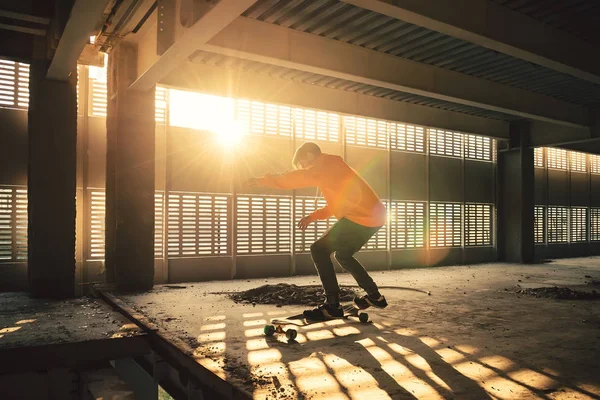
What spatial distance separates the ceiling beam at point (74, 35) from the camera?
488cm

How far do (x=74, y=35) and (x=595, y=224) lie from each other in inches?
815

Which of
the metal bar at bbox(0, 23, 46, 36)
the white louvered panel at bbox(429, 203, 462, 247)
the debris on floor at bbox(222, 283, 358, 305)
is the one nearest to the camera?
the metal bar at bbox(0, 23, 46, 36)

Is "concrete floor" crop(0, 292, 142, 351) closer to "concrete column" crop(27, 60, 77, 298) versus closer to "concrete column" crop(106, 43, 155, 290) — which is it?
"concrete column" crop(27, 60, 77, 298)

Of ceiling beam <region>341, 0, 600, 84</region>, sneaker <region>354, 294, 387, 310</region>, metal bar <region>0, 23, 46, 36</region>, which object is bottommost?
sneaker <region>354, 294, 387, 310</region>

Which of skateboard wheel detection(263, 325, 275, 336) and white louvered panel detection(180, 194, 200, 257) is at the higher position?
white louvered panel detection(180, 194, 200, 257)

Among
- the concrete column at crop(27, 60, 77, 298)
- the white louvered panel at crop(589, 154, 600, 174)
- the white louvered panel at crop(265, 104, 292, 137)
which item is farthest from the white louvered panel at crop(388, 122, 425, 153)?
the white louvered panel at crop(589, 154, 600, 174)

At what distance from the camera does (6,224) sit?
772 centimetres

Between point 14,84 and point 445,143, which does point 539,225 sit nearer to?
point 445,143

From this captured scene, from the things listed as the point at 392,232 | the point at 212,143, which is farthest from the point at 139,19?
the point at 392,232

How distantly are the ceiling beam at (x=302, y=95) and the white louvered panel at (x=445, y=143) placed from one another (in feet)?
2.47

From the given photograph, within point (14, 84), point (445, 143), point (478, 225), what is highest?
point (14, 84)

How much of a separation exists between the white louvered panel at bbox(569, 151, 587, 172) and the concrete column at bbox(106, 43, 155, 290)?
16.9 m

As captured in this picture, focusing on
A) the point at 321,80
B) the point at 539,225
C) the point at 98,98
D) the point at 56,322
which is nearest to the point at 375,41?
the point at 321,80

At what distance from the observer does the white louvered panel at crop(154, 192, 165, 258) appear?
897cm
